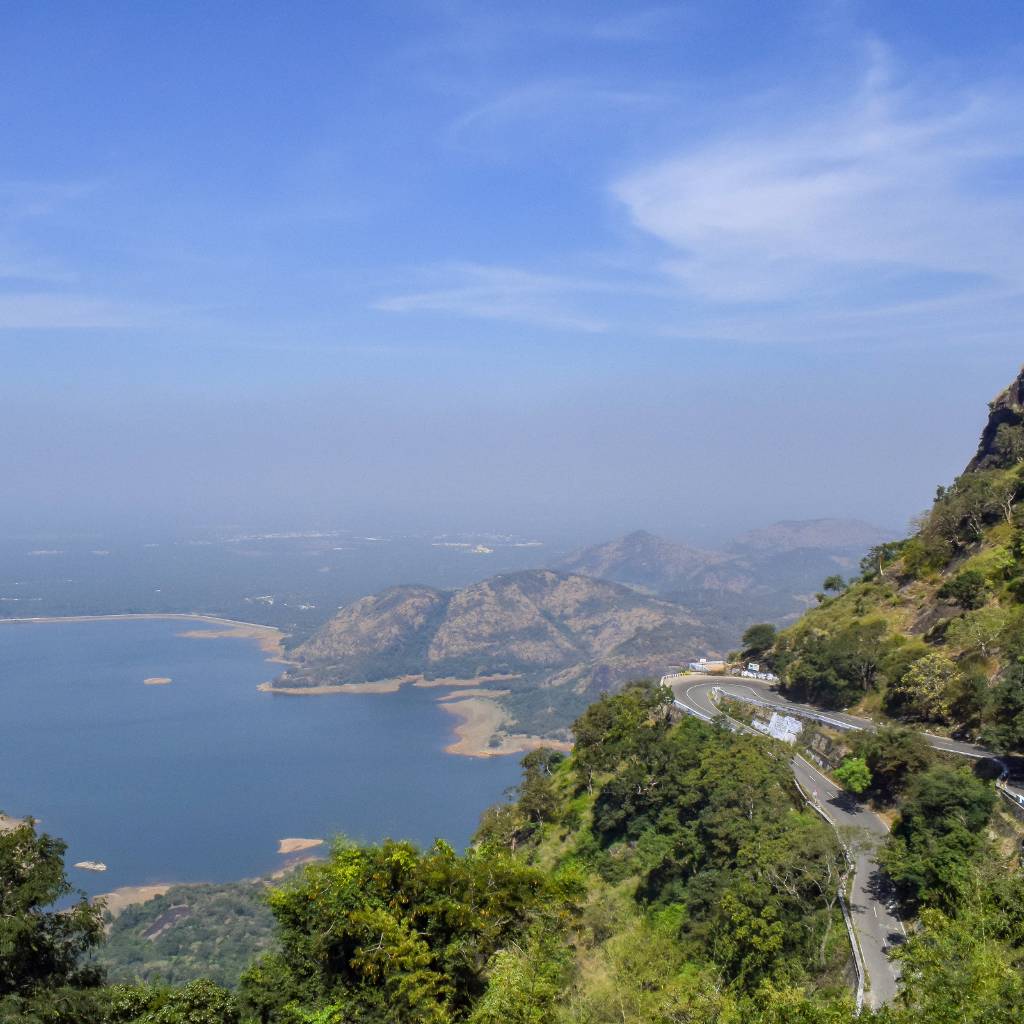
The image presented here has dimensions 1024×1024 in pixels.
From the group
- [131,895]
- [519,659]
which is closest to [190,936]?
[131,895]

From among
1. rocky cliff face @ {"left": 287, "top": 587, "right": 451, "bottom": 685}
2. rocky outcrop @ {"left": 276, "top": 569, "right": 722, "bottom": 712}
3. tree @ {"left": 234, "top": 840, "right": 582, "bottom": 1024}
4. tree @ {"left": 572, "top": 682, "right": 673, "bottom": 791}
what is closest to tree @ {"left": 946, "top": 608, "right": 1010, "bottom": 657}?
tree @ {"left": 572, "top": 682, "right": 673, "bottom": 791}

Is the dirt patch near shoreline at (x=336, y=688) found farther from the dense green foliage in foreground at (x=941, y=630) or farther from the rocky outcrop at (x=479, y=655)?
the dense green foliage in foreground at (x=941, y=630)

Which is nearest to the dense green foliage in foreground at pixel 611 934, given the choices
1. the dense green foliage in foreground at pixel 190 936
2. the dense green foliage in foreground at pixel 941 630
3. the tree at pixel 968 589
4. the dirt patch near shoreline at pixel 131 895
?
the dense green foliage in foreground at pixel 941 630

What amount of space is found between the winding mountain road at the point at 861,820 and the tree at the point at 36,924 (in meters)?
17.0

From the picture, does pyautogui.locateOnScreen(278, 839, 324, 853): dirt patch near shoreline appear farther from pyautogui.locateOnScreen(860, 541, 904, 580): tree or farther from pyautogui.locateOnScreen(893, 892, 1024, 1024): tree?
pyautogui.locateOnScreen(893, 892, 1024, 1024): tree

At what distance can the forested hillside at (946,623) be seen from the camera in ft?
108

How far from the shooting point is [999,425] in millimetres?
55438

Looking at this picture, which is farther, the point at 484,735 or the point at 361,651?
the point at 361,651

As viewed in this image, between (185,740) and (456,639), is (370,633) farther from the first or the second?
(185,740)

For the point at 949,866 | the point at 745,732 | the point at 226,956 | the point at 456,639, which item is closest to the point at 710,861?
the point at 949,866

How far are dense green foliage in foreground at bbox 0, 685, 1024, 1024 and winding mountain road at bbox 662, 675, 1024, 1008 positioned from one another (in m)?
0.74

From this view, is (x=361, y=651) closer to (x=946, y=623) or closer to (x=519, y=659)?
(x=519, y=659)

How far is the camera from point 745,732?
121 ft

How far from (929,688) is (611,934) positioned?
61.7 feet
